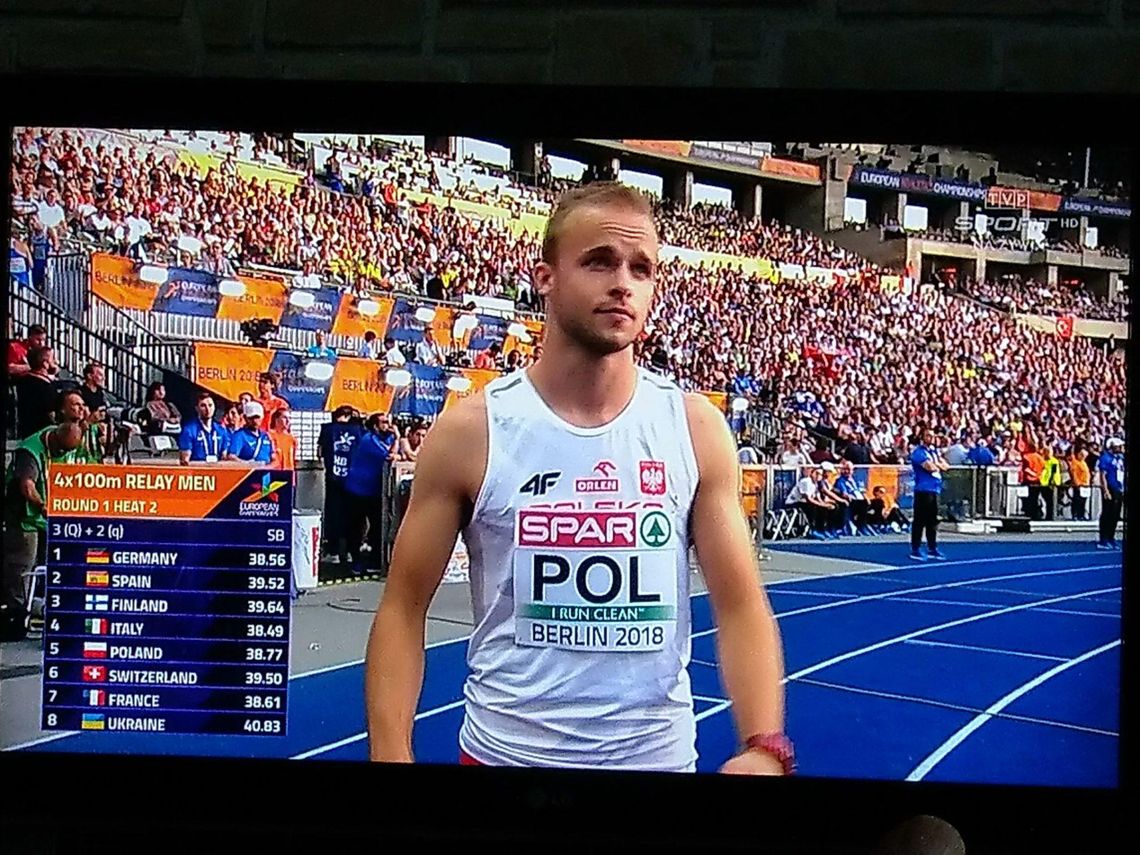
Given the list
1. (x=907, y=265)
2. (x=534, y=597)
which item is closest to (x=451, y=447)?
(x=534, y=597)

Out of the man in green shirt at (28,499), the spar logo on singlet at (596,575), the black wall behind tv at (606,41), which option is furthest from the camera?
the black wall behind tv at (606,41)

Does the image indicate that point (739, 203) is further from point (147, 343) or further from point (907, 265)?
point (147, 343)

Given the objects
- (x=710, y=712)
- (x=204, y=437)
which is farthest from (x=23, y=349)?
(x=710, y=712)

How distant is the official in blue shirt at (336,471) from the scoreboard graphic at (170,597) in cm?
6

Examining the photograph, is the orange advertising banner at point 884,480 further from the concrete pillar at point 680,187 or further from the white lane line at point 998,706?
the concrete pillar at point 680,187

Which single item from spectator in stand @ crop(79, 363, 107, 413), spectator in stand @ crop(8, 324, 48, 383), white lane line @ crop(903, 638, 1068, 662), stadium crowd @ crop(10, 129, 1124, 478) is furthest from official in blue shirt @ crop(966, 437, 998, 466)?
spectator in stand @ crop(8, 324, 48, 383)

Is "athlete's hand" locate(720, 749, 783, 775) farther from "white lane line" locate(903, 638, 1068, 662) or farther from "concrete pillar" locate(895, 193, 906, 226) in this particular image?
"concrete pillar" locate(895, 193, 906, 226)

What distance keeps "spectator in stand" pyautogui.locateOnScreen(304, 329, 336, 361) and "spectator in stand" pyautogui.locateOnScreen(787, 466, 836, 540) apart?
0.68m

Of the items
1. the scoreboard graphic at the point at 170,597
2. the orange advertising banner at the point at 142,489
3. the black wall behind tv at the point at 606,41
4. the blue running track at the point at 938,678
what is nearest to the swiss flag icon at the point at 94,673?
the scoreboard graphic at the point at 170,597

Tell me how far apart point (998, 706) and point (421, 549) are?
84 centimetres

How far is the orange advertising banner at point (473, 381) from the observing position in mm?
1824

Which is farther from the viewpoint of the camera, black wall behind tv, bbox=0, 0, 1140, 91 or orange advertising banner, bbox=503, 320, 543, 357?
black wall behind tv, bbox=0, 0, 1140, 91

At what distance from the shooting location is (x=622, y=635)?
5.83 ft

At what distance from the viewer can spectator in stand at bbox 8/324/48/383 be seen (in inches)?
74.0
